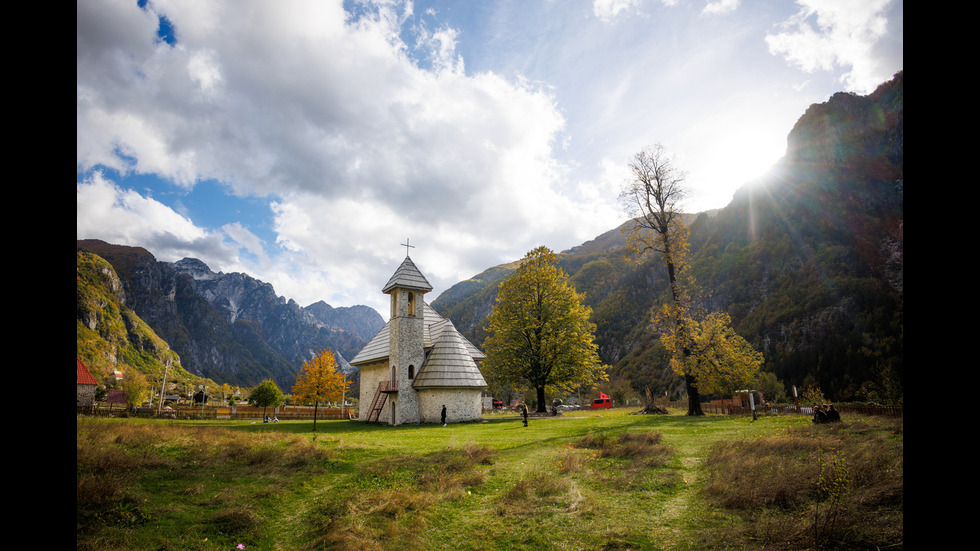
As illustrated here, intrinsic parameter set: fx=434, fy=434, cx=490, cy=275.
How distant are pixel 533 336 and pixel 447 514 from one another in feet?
87.3

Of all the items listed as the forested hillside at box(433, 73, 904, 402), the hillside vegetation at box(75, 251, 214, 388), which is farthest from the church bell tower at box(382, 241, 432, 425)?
the hillside vegetation at box(75, 251, 214, 388)

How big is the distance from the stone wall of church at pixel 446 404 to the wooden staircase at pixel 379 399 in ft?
6.54

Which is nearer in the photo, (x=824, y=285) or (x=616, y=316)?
(x=824, y=285)

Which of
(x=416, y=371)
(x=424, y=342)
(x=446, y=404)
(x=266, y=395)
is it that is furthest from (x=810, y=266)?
(x=266, y=395)

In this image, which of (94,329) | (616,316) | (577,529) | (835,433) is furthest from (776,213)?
(94,329)

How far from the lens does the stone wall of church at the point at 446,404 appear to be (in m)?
28.8

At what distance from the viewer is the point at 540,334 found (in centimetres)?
3388

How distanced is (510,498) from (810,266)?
122 meters

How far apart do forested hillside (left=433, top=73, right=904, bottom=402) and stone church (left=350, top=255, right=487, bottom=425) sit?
45.4 meters

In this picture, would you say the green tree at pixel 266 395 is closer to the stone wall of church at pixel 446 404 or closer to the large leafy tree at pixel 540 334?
the stone wall of church at pixel 446 404

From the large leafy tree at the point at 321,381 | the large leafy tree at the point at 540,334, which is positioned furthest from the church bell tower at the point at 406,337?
the large leafy tree at the point at 540,334

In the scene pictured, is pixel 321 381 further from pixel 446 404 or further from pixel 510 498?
pixel 510 498
